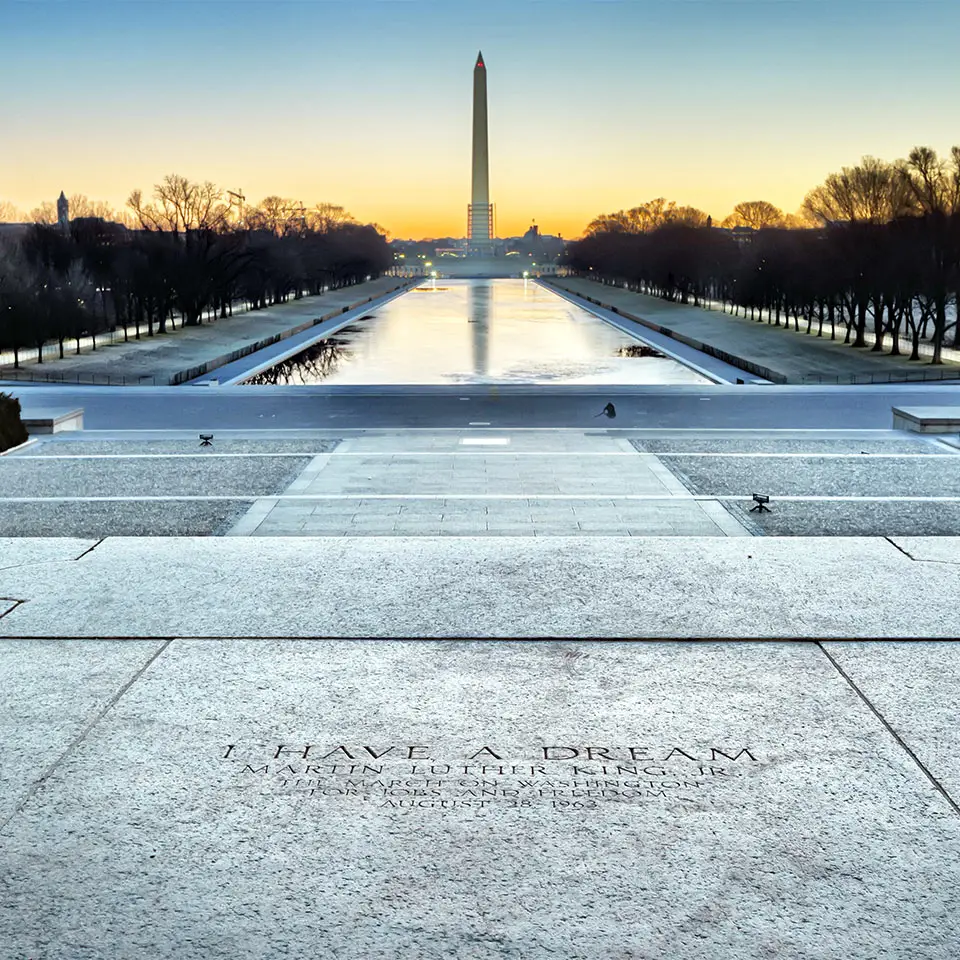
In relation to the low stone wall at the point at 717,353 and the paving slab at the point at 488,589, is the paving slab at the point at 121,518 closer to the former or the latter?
the paving slab at the point at 488,589

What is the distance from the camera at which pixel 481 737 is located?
21.7 feet

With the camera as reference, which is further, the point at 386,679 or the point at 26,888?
the point at 386,679

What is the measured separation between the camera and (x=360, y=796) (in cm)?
592

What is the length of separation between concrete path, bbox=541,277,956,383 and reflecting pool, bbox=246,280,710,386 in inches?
123

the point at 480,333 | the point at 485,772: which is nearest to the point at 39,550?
the point at 485,772

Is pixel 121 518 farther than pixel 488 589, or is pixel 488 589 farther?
pixel 121 518

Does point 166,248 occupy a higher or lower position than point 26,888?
Answer: higher

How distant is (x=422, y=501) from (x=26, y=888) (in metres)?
10.8

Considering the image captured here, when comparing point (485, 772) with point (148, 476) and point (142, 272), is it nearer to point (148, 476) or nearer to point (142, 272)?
point (148, 476)

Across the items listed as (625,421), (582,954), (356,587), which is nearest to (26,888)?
(582,954)

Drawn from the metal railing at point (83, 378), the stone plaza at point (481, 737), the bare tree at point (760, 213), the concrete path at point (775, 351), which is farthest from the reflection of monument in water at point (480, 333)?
the bare tree at point (760, 213)

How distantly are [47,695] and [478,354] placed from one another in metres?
53.7

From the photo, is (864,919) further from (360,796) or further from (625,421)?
(625,421)

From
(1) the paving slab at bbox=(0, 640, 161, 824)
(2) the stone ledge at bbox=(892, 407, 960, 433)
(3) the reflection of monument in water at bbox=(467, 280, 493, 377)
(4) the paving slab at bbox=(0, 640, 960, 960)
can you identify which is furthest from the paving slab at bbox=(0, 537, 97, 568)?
(3) the reflection of monument in water at bbox=(467, 280, 493, 377)
